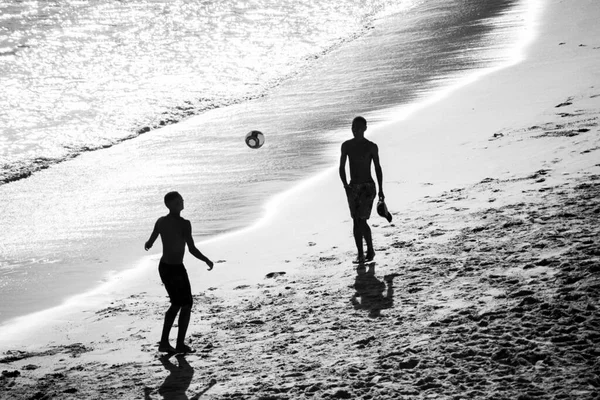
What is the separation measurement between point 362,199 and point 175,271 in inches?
98.8

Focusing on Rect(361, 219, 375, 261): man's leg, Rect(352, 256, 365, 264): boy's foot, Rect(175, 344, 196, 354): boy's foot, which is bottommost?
Rect(175, 344, 196, 354): boy's foot

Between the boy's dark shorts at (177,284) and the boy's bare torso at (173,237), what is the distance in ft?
0.20

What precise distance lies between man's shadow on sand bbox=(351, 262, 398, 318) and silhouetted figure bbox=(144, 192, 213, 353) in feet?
4.88

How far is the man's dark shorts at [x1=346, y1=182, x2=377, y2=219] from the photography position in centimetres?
891

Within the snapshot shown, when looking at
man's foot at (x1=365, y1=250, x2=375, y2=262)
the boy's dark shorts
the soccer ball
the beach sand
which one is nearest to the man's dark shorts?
man's foot at (x1=365, y1=250, x2=375, y2=262)

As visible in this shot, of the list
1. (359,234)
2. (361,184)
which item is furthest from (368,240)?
(361,184)

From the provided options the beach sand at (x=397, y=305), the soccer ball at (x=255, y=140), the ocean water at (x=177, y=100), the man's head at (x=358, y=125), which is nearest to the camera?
the beach sand at (x=397, y=305)

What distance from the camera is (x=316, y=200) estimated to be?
1202cm

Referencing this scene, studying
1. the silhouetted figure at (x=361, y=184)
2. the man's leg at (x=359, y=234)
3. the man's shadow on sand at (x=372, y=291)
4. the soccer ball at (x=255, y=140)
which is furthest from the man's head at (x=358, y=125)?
the soccer ball at (x=255, y=140)

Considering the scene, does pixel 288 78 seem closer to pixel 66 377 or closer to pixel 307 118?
pixel 307 118

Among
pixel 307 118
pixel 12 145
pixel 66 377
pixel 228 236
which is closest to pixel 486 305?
pixel 66 377

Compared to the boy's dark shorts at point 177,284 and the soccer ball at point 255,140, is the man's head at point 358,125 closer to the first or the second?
the boy's dark shorts at point 177,284

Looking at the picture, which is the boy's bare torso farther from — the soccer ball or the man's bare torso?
the soccer ball

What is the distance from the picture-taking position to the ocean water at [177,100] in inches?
473
